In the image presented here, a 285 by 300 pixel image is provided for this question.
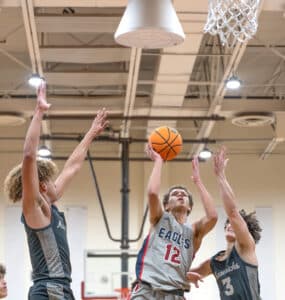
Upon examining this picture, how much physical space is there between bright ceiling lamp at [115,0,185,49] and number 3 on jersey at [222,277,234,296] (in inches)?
71.1

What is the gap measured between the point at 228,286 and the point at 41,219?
5.94ft

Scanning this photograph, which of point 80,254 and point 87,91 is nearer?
point 87,91

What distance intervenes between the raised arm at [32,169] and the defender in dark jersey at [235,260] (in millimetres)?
1666

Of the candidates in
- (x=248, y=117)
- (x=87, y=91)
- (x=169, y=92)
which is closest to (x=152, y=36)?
(x=169, y=92)

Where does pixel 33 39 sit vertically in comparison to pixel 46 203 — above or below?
above

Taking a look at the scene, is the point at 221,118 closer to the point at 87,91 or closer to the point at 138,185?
the point at 87,91

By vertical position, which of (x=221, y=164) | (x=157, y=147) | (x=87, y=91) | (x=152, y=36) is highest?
(x=87, y=91)

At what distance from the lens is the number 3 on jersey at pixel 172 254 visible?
4898 millimetres

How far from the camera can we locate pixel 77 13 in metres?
9.25

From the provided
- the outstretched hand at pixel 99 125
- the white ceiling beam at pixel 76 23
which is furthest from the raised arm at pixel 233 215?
the white ceiling beam at pixel 76 23

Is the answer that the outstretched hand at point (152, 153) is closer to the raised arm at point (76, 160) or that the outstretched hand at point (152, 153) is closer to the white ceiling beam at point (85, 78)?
the raised arm at point (76, 160)

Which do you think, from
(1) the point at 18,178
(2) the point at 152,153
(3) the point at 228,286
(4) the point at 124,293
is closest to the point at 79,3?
(2) the point at 152,153

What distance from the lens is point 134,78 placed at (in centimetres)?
1026

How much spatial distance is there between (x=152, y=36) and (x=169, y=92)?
6.21 metres
